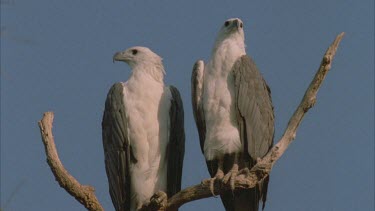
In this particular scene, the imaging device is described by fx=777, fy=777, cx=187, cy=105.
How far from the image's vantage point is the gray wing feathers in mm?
9125

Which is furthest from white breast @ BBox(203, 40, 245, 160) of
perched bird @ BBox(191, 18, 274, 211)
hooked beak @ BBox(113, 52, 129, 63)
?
hooked beak @ BBox(113, 52, 129, 63)

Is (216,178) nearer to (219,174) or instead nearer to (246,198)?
(219,174)

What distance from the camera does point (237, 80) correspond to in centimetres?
928

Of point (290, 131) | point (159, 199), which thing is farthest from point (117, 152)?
point (290, 131)

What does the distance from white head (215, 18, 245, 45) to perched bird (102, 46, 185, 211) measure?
988 mm

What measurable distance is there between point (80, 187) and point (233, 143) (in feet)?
6.22

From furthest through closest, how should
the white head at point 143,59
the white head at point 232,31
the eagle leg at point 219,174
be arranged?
the white head at point 143,59
the white head at point 232,31
the eagle leg at point 219,174

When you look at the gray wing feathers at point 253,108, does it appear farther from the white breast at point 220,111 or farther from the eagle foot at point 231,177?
the eagle foot at point 231,177

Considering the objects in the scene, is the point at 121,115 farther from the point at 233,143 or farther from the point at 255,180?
the point at 255,180

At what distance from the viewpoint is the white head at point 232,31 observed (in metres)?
9.99

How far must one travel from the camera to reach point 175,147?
9633 mm

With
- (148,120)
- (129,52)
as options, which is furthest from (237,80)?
(129,52)

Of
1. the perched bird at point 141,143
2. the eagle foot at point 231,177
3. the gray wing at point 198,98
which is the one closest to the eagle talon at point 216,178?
the eagle foot at point 231,177

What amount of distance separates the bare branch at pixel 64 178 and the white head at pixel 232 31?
105 inches
